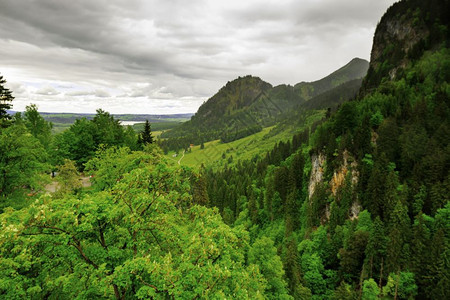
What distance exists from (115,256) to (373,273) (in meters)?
64.6

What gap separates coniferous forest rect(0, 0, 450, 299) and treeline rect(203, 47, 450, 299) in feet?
1.20

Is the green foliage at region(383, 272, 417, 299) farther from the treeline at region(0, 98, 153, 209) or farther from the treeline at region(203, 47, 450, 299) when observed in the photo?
the treeline at region(0, 98, 153, 209)

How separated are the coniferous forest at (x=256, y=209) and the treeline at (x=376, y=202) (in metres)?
0.36

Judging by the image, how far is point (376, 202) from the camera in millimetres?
61000

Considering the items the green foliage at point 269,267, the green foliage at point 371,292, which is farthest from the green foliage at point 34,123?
the green foliage at point 371,292

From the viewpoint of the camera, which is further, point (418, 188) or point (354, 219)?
point (354, 219)

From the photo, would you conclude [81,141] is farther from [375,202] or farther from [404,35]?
[404,35]

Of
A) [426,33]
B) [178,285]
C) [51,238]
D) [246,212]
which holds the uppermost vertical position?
[426,33]

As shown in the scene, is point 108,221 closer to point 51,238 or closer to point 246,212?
point 51,238

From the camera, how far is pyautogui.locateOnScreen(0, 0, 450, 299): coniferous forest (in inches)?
457

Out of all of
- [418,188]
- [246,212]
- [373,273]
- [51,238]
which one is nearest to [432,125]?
[418,188]

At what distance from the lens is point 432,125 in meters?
66.8

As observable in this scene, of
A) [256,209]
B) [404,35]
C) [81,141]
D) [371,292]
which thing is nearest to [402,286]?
[371,292]

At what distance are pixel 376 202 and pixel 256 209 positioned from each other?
53.6m
